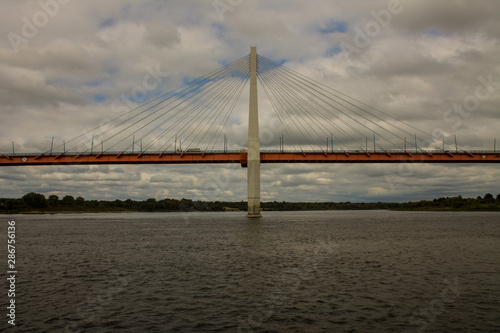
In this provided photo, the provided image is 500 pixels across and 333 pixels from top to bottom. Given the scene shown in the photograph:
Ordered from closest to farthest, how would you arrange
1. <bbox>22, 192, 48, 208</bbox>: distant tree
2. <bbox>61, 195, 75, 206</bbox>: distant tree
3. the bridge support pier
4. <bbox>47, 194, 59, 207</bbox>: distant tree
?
1. the bridge support pier
2. <bbox>22, 192, 48, 208</bbox>: distant tree
3. <bbox>47, 194, 59, 207</bbox>: distant tree
4. <bbox>61, 195, 75, 206</bbox>: distant tree

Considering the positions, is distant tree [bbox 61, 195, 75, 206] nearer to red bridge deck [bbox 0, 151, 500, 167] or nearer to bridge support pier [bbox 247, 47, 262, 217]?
red bridge deck [bbox 0, 151, 500, 167]

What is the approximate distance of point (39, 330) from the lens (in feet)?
41.2

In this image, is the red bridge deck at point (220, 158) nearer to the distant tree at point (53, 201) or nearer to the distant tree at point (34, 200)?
the distant tree at point (34, 200)

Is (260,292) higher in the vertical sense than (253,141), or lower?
lower

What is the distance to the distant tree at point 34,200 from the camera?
15925 centimetres

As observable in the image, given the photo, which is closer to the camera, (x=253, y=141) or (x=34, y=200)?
(x=253, y=141)

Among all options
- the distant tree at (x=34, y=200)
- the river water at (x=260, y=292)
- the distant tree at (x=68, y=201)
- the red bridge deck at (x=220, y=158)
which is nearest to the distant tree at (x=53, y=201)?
the distant tree at (x=68, y=201)

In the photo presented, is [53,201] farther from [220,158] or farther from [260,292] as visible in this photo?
[260,292]

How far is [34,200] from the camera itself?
524ft

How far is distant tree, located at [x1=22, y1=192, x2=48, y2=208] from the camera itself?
159 m

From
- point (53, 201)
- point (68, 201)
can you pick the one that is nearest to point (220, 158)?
point (53, 201)

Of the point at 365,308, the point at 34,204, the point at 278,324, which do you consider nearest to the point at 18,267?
the point at 278,324

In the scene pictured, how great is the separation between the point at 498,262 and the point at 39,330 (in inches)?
1050

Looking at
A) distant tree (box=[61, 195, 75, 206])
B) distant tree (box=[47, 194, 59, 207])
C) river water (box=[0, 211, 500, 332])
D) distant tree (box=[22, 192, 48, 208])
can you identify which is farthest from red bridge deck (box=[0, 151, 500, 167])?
distant tree (box=[61, 195, 75, 206])
